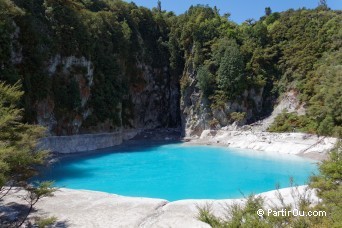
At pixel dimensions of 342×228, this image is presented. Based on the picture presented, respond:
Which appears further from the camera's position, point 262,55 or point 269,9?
point 269,9

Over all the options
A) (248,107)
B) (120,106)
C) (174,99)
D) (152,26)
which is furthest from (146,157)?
(152,26)

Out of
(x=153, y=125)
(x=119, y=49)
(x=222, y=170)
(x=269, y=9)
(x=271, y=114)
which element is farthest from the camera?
(x=269, y=9)

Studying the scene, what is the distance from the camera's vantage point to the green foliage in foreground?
23.0 feet

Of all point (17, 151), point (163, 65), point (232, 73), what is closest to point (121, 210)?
point (17, 151)

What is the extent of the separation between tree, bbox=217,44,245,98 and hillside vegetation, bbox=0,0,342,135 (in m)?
0.16

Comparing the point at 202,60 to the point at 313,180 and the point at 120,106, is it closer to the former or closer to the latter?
the point at 120,106

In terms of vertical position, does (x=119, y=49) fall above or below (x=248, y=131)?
above

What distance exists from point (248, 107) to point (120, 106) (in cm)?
1993

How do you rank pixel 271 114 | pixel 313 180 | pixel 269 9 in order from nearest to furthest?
pixel 313 180 < pixel 271 114 < pixel 269 9

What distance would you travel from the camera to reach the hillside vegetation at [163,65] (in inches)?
1540

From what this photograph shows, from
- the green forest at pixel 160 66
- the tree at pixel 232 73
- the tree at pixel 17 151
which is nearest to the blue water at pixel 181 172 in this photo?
the green forest at pixel 160 66

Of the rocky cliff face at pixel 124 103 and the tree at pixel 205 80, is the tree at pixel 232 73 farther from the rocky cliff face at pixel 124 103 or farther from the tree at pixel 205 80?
the rocky cliff face at pixel 124 103

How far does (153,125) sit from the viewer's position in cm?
6481

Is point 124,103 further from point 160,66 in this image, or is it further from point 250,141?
point 250,141
